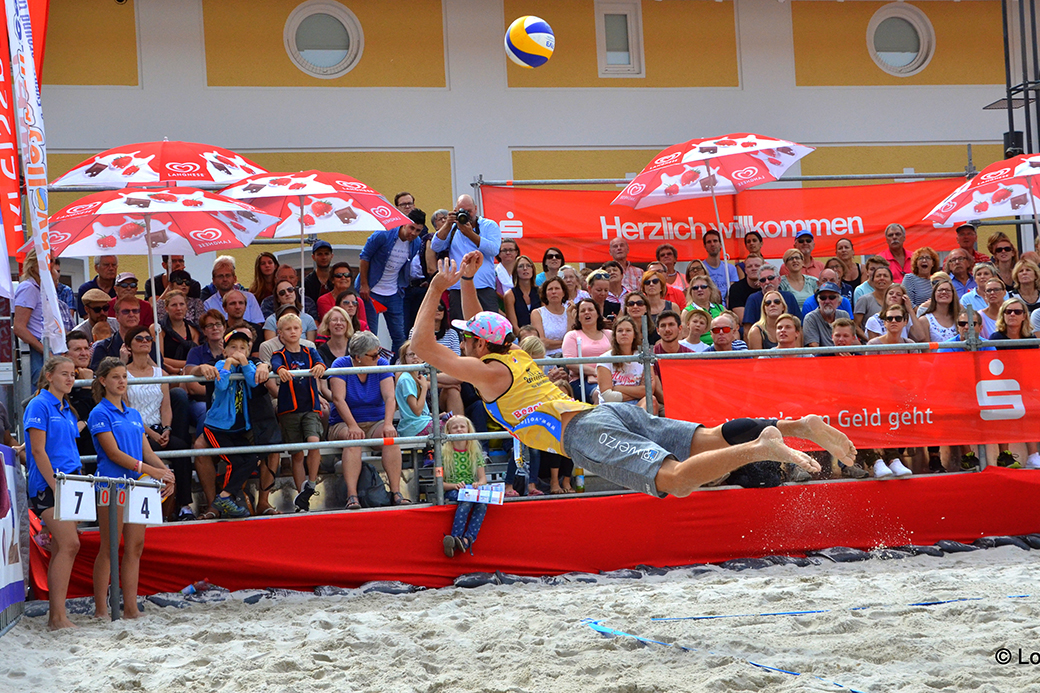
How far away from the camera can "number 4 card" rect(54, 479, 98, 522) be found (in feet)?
21.7

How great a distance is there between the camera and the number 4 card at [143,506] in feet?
22.8

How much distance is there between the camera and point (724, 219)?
506 inches

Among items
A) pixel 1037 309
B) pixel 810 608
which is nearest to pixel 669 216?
pixel 1037 309

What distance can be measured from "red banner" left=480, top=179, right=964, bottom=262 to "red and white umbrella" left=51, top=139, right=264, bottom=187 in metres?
3.17

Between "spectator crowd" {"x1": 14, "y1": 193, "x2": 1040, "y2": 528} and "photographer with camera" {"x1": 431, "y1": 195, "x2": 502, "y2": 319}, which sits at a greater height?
"photographer with camera" {"x1": 431, "y1": 195, "x2": 502, "y2": 319}

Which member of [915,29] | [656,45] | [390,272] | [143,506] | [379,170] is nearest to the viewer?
[143,506]

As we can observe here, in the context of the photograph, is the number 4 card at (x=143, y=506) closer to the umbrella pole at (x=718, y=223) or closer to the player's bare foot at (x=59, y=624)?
the player's bare foot at (x=59, y=624)

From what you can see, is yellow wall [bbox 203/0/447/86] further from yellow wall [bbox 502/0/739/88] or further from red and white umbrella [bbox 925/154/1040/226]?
red and white umbrella [bbox 925/154/1040/226]

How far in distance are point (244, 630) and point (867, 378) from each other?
500cm

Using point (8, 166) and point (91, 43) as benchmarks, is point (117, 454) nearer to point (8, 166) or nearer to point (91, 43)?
point (8, 166)

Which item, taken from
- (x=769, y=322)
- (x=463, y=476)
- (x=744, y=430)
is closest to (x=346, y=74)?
(x=769, y=322)

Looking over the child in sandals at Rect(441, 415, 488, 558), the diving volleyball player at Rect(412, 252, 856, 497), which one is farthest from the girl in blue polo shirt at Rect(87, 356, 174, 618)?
the diving volleyball player at Rect(412, 252, 856, 497)

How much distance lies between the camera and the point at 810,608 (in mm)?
6938

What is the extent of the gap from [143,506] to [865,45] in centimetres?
1498
